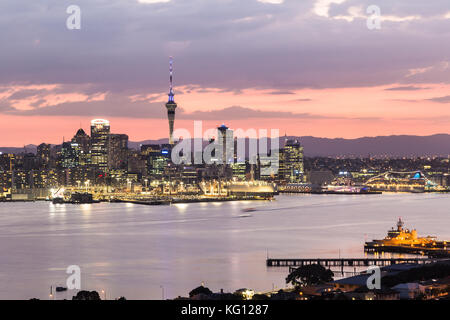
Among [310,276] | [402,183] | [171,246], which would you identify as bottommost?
[171,246]

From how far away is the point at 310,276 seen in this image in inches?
784

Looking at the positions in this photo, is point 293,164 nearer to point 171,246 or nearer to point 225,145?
point 225,145

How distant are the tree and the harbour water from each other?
5.29 feet

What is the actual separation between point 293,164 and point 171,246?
4018 inches

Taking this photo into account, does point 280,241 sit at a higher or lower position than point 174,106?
lower

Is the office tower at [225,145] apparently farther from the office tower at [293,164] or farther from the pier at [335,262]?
the pier at [335,262]

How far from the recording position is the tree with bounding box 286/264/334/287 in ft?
64.8

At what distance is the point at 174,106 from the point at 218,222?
81.3 m

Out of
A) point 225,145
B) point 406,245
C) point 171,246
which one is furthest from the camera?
point 225,145

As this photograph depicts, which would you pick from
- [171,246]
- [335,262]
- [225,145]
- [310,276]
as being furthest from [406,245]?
[225,145]

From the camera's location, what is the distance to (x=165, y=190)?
106062 mm

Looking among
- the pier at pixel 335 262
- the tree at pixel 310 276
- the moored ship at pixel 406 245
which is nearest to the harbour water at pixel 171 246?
the pier at pixel 335 262
